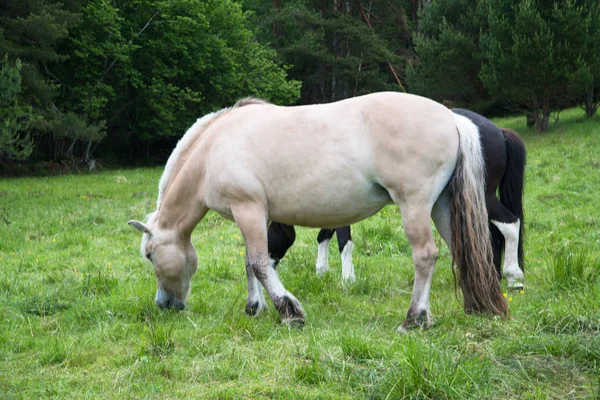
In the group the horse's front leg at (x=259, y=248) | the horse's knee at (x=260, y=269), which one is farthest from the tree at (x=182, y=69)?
the horse's knee at (x=260, y=269)

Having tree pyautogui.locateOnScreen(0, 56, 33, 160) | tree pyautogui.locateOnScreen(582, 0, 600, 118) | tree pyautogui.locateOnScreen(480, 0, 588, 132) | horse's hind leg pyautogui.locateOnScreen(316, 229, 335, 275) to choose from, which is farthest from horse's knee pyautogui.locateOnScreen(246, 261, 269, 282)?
tree pyautogui.locateOnScreen(582, 0, 600, 118)

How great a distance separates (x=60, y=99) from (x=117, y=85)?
9.69ft

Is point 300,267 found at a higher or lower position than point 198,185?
lower

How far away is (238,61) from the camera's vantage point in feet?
104

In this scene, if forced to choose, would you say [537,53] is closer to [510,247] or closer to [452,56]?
[452,56]

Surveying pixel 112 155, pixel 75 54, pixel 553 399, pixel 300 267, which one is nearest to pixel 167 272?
pixel 300 267

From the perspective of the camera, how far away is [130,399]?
334cm

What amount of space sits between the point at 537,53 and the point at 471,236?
17623 mm

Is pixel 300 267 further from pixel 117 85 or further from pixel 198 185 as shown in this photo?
pixel 117 85

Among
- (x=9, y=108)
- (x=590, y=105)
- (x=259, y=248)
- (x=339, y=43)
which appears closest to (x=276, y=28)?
(x=339, y=43)

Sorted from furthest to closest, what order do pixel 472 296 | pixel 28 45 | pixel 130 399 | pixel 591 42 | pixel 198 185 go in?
pixel 28 45, pixel 591 42, pixel 198 185, pixel 472 296, pixel 130 399

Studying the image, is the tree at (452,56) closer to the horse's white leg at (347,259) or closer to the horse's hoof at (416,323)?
the horse's white leg at (347,259)

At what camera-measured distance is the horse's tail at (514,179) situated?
20.7ft

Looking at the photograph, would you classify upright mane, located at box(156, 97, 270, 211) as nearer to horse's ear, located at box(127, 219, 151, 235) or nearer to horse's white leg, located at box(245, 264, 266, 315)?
horse's ear, located at box(127, 219, 151, 235)
